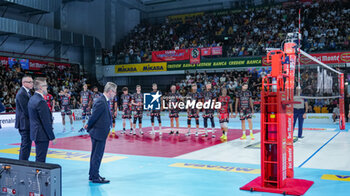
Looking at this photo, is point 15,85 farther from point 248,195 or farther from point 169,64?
point 248,195

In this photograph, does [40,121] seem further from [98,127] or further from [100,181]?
[100,181]

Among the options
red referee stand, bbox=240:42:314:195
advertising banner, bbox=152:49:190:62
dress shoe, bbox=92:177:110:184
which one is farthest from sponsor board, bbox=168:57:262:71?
dress shoe, bbox=92:177:110:184

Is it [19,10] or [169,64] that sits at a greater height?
[19,10]

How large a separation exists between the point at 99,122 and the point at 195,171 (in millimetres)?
2373

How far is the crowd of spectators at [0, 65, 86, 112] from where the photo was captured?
21.7 metres

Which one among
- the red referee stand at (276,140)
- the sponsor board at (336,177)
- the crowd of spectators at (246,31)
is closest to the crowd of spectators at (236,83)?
the crowd of spectators at (246,31)

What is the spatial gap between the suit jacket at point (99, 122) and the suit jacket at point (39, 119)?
74 centimetres

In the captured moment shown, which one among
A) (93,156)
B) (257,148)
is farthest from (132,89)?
(93,156)

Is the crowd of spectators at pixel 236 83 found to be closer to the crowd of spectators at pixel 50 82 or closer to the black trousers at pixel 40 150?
the crowd of spectators at pixel 50 82

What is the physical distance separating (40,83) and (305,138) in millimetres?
9878

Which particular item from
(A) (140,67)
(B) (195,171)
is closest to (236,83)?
(A) (140,67)

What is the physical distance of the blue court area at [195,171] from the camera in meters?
5.62

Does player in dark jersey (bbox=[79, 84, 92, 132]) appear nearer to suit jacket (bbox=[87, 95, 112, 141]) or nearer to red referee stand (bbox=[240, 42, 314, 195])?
suit jacket (bbox=[87, 95, 112, 141])

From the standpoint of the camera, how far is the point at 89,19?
32625 mm
